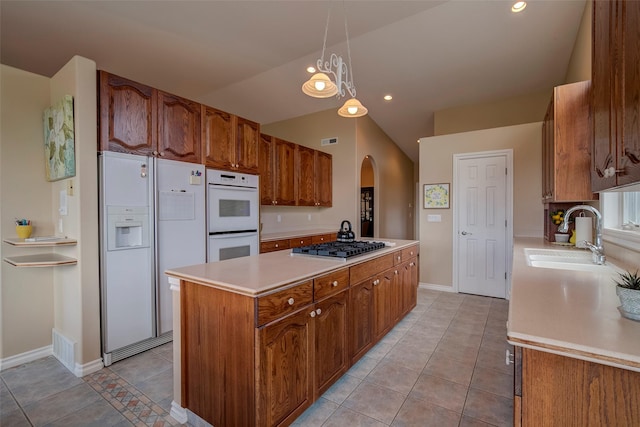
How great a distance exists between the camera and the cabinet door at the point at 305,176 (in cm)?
492

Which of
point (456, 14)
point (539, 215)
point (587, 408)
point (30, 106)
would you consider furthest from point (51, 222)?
point (539, 215)

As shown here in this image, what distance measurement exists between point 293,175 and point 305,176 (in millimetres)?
331

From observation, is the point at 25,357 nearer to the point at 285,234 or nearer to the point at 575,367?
the point at 285,234

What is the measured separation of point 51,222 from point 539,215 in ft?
18.5

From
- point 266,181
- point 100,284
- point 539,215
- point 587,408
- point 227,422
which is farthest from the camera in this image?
point 266,181

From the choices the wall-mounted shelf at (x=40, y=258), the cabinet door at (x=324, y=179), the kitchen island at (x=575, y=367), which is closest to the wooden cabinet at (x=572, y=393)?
the kitchen island at (x=575, y=367)

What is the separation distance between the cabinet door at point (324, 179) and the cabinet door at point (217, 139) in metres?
2.18

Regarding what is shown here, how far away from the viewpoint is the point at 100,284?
2.35 m

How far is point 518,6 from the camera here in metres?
2.96

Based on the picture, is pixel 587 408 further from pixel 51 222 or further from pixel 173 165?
pixel 51 222

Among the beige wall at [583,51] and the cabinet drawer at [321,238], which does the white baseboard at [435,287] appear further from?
the beige wall at [583,51]

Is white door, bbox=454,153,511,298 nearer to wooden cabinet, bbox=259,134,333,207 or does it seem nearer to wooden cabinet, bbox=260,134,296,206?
wooden cabinet, bbox=259,134,333,207

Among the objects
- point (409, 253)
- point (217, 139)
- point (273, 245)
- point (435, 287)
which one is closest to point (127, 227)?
point (217, 139)

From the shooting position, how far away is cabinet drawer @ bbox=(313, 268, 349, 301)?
1.74 meters
